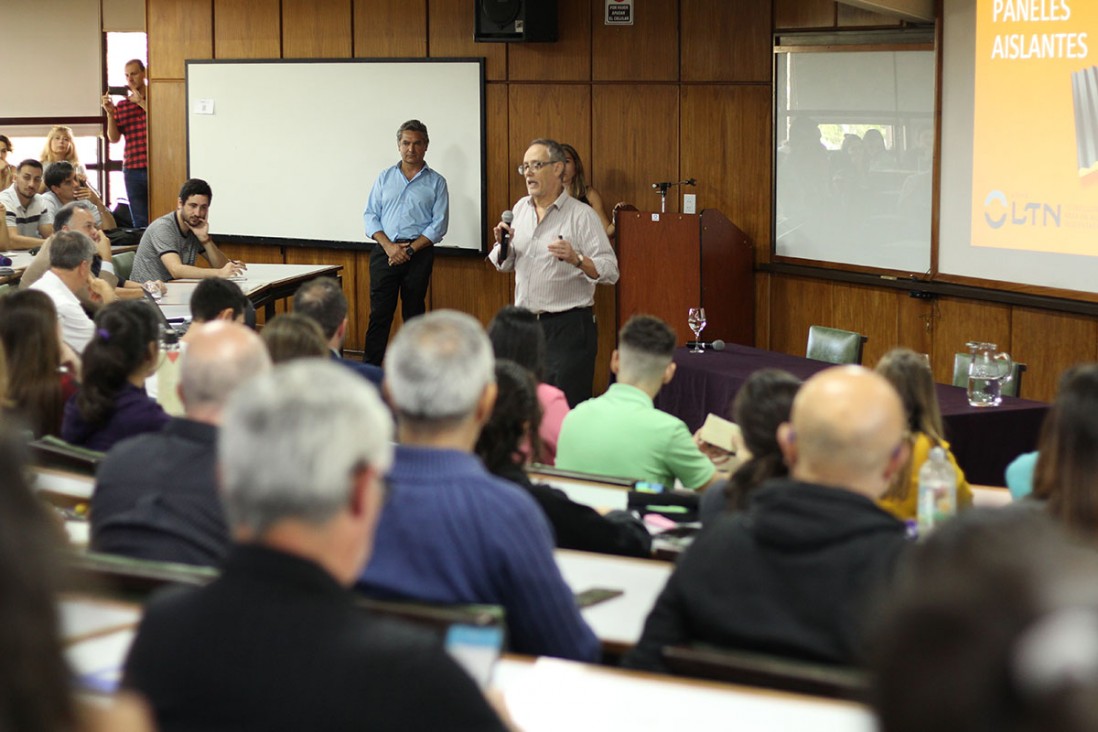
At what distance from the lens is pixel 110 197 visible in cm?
1397

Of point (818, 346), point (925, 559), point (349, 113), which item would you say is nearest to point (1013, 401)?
point (818, 346)

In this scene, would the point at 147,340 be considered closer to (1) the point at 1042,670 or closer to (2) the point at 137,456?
(2) the point at 137,456

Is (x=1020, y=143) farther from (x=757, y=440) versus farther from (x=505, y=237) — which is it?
(x=757, y=440)

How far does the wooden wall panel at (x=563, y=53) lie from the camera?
956 centimetres

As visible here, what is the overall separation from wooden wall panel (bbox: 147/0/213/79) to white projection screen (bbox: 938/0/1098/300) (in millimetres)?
5770

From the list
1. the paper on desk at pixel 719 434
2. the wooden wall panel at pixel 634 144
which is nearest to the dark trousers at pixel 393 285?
the wooden wall panel at pixel 634 144

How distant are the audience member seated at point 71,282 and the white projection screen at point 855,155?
14.3ft

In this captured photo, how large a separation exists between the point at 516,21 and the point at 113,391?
19.5 ft

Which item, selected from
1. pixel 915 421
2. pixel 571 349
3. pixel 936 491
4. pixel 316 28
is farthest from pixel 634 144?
pixel 936 491

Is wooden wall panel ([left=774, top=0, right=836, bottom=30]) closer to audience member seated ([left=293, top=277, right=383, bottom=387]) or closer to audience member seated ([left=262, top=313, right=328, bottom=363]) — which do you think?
audience member seated ([left=293, top=277, right=383, bottom=387])

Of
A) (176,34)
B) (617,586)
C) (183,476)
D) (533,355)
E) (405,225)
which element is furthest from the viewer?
(176,34)

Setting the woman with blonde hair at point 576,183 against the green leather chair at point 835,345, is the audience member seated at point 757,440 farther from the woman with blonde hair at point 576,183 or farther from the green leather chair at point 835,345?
the woman with blonde hair at point 576,183

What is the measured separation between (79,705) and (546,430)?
3.54 meters

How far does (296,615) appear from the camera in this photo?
5.38 feet
